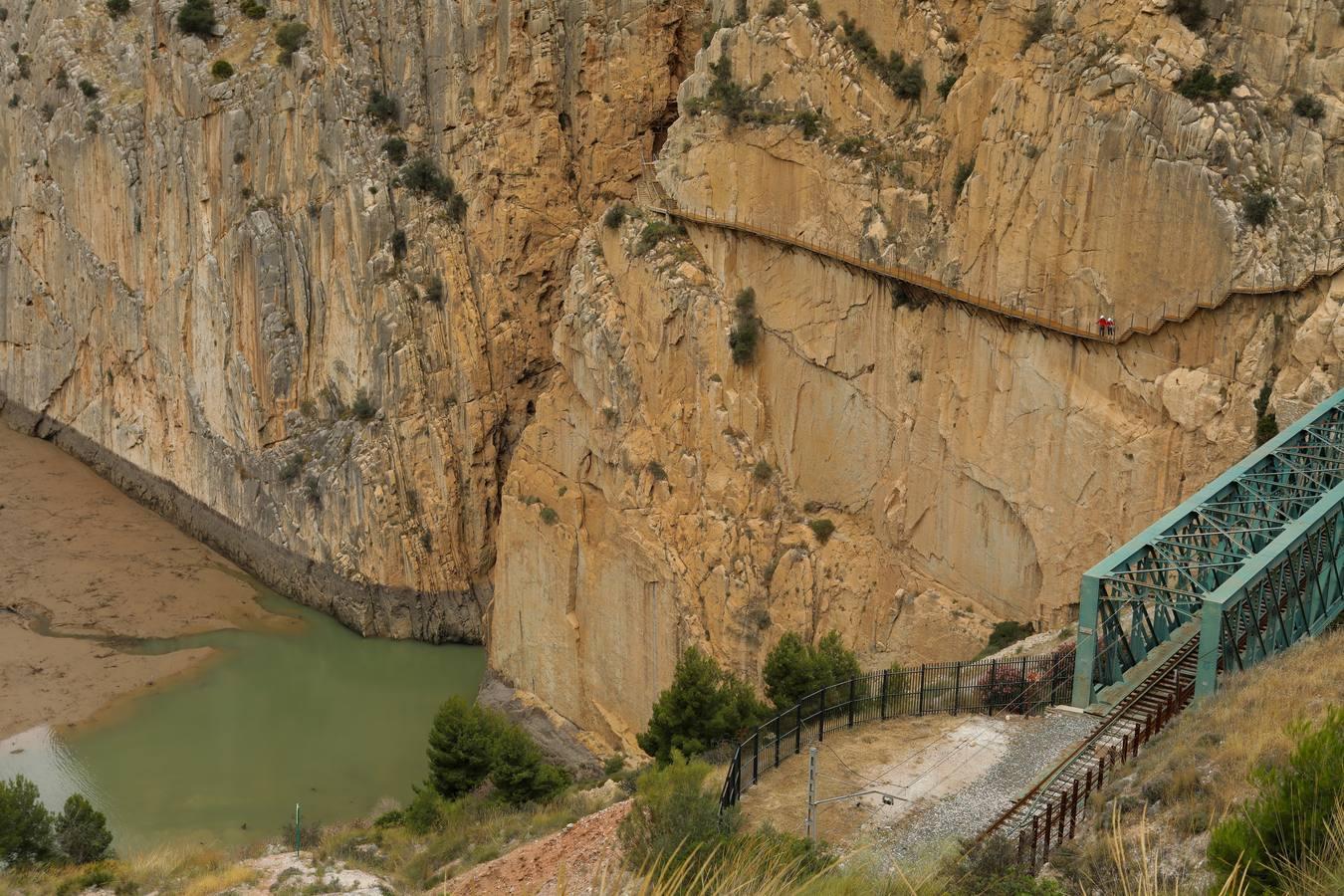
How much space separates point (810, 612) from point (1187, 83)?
11938mm

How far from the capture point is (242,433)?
4094 centimetres

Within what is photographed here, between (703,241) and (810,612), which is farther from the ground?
(703,241)

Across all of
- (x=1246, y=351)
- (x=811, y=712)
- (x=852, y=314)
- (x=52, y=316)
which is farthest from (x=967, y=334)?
(x=52, y=316)

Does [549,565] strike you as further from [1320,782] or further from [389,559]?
[1320,782]

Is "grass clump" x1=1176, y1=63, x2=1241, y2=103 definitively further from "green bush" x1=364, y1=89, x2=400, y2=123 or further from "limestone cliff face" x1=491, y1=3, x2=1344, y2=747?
"green bush" x1=364, y1=89, x2=400, y2=123

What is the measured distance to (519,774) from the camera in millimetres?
23875

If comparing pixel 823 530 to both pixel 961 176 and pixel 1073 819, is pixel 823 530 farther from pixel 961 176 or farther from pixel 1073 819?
pixel 1073 819

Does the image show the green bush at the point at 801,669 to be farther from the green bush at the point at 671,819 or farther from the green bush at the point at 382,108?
the green bush at the point at 382,108

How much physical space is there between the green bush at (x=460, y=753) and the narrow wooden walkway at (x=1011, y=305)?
1117cm

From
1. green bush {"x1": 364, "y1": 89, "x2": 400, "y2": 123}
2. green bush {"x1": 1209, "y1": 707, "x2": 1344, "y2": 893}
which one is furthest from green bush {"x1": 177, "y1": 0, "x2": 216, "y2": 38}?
green bush {"x1": 1209, "y1": 707, "x2": 1344, "y2": 893}

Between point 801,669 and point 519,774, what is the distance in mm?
5383

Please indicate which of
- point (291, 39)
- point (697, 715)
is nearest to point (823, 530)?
point (697, 715)

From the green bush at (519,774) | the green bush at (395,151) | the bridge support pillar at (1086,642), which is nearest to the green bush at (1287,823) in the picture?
the bridge support pillar at (1086,642)

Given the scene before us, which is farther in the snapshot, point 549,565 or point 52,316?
point 52,316
